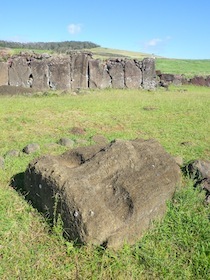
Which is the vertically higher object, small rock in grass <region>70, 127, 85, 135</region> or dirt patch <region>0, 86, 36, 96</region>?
dirt patch <region>0, 86, 36, 96</region>

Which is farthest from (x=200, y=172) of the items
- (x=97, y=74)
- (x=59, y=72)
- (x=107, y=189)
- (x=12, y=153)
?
(x=97, y=74)

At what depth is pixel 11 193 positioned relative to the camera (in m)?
5.21

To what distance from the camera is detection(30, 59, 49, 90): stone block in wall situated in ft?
56.9

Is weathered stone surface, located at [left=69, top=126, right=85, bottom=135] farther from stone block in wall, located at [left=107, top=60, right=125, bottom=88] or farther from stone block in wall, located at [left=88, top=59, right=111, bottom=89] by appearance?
stone block in wall, located at [left=107, top=60, right=125, bottom=88]

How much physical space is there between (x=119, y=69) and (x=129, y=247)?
16.2 meters

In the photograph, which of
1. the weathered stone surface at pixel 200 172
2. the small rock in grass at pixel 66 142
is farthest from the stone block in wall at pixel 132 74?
the weathered stone surface at pixel 200 172

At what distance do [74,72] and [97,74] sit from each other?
4.40 ft

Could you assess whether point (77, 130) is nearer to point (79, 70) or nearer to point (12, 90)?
point (12, 90)

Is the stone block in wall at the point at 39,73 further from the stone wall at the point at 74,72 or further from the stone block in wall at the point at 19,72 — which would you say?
the stone block in wall at the point at 19,72

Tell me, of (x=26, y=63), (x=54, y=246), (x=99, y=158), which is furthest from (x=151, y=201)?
(x=26, y=63)

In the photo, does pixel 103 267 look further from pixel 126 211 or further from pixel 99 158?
pixel 99 158

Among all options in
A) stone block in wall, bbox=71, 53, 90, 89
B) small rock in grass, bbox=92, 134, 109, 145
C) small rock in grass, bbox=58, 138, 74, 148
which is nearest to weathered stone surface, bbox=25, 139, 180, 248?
small rock in grass, bbox=58, 138, 74, 148

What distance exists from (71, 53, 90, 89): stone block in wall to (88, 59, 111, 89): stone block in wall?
1.14 ft

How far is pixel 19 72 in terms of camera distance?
56.1 feet
